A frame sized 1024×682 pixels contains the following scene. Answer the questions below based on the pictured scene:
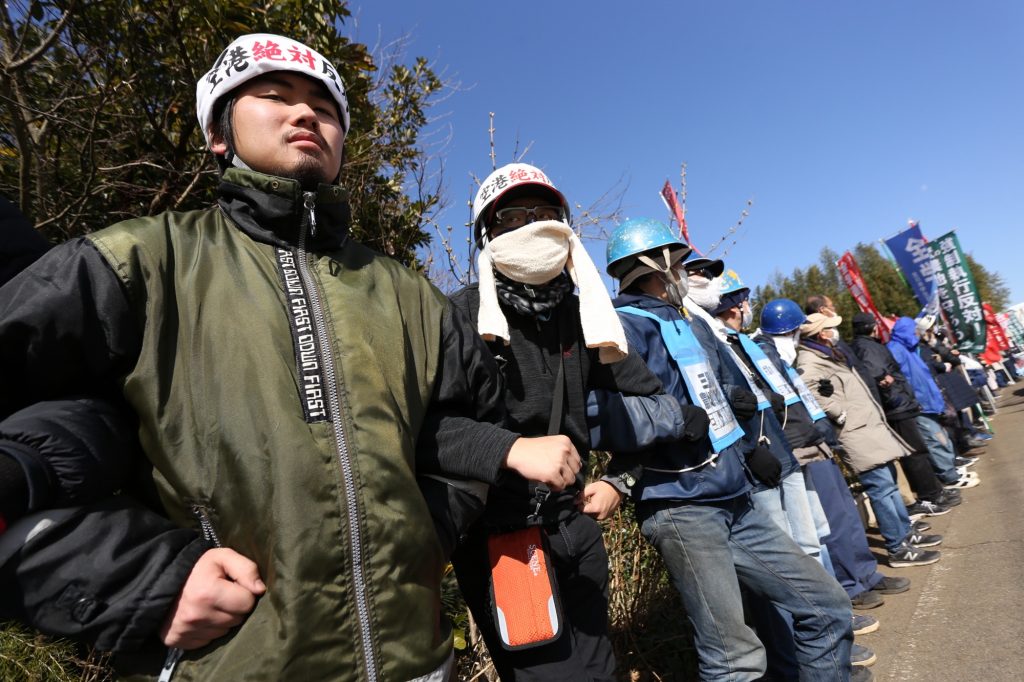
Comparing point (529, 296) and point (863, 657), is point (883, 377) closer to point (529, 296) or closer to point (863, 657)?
point (863, 657)

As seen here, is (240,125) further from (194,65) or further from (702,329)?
(702,329)

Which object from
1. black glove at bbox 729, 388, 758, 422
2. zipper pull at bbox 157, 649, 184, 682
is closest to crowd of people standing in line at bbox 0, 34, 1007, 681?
zipper pull at bbox 157, 649, 184, 682

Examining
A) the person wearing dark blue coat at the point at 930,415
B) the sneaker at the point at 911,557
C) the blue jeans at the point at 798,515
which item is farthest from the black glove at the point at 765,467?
the person wearing dark blue coat at the point at 930,415

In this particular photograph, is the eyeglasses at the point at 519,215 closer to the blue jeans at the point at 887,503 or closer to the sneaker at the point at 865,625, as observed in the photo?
the sneaker at the point at 865,625

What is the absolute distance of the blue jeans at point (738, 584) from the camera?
2.36 meters

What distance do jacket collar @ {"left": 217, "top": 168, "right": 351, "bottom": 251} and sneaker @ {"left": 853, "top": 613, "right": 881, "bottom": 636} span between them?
14.6ft

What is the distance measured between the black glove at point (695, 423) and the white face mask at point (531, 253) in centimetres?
85

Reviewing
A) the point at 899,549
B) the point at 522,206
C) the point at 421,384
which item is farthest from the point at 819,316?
the point at 421,384

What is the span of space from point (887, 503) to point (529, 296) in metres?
4.85

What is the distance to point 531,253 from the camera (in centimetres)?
213

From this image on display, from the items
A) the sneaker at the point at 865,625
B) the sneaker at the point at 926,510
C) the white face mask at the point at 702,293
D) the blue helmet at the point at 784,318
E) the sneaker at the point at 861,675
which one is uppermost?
the white face mask at the point at 702,293

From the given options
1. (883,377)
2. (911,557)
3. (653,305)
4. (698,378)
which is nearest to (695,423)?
(698,378)

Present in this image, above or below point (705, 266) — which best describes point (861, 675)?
below

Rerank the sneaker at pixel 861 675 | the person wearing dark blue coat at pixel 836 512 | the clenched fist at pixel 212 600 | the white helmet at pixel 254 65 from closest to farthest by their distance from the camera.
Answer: the clenched fist at pixel 212 600, the white helmet at pixel 254 65, the sneaker at pixel 861 675, the person wearing dark blue coat at pixel 836 512
